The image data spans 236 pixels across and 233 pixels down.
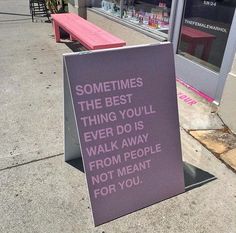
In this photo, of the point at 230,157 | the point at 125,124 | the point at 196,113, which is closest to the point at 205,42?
the point at 196,113

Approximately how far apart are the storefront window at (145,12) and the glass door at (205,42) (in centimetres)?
51

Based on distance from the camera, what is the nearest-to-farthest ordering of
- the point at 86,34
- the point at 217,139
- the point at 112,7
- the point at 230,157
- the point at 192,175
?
1. the point at 192,175
2. the point at 230,157
3. the point at 217,139
4. the point at 86,34
5. the point at 112,7

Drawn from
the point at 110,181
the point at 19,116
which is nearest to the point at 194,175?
the point at 110,181

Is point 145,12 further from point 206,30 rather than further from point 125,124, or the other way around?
point 125,124

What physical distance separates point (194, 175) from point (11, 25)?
754 cm

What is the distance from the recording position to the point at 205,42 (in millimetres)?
4227

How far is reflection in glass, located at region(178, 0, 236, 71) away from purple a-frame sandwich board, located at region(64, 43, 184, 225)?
1859 mm

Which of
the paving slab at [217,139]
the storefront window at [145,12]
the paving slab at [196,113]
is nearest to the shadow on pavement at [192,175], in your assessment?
the paving slab at [217,139]

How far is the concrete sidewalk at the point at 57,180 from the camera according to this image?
230cm

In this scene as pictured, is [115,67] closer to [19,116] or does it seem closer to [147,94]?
[147,94]

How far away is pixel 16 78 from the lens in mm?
4793

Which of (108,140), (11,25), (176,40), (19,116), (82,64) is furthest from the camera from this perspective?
(11,25)

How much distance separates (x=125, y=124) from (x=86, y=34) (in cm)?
320

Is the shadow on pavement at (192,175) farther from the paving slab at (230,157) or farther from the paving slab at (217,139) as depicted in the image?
the paving slab at (217,139)
